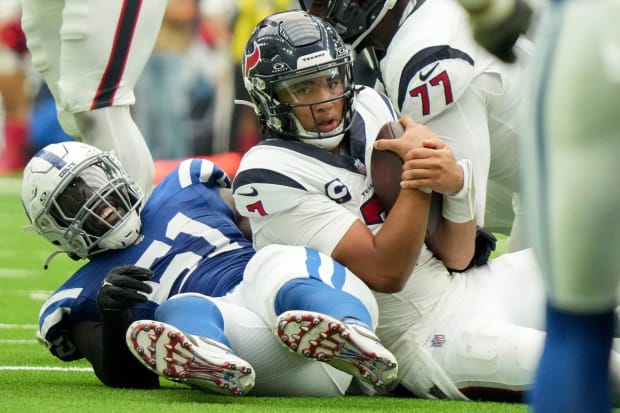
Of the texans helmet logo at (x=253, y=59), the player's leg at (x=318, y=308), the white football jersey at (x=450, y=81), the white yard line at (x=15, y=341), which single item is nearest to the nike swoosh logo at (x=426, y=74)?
the white football jersey at (x=450, y=81)

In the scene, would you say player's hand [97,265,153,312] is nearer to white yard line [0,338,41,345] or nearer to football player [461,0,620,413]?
white yard line [0,338,41,345]

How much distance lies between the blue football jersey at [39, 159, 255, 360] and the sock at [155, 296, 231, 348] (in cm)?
24

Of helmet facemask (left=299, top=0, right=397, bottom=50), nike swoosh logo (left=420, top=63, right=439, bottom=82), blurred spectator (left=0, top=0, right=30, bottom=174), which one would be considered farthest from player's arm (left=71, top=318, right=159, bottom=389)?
blurred spectator (left=0, top=0, right=30, bottom=174)

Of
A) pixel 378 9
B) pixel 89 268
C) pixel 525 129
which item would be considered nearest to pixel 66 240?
pixel 89 268

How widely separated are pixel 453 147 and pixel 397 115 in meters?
0.18

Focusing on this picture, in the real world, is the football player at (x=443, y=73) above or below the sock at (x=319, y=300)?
above

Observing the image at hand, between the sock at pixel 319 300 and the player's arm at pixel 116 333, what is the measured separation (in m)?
0.34

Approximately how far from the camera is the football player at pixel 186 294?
2.72 m

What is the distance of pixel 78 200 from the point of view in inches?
128

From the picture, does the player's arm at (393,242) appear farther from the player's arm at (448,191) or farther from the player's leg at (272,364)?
the player's leg at (272,364)

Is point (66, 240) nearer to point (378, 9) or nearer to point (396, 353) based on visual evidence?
point (396, 353)

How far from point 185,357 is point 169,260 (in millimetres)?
642

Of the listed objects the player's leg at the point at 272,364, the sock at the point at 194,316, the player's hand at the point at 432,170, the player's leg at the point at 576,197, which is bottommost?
the player's leg at the point at 272,364

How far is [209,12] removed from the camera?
12.3 meters
